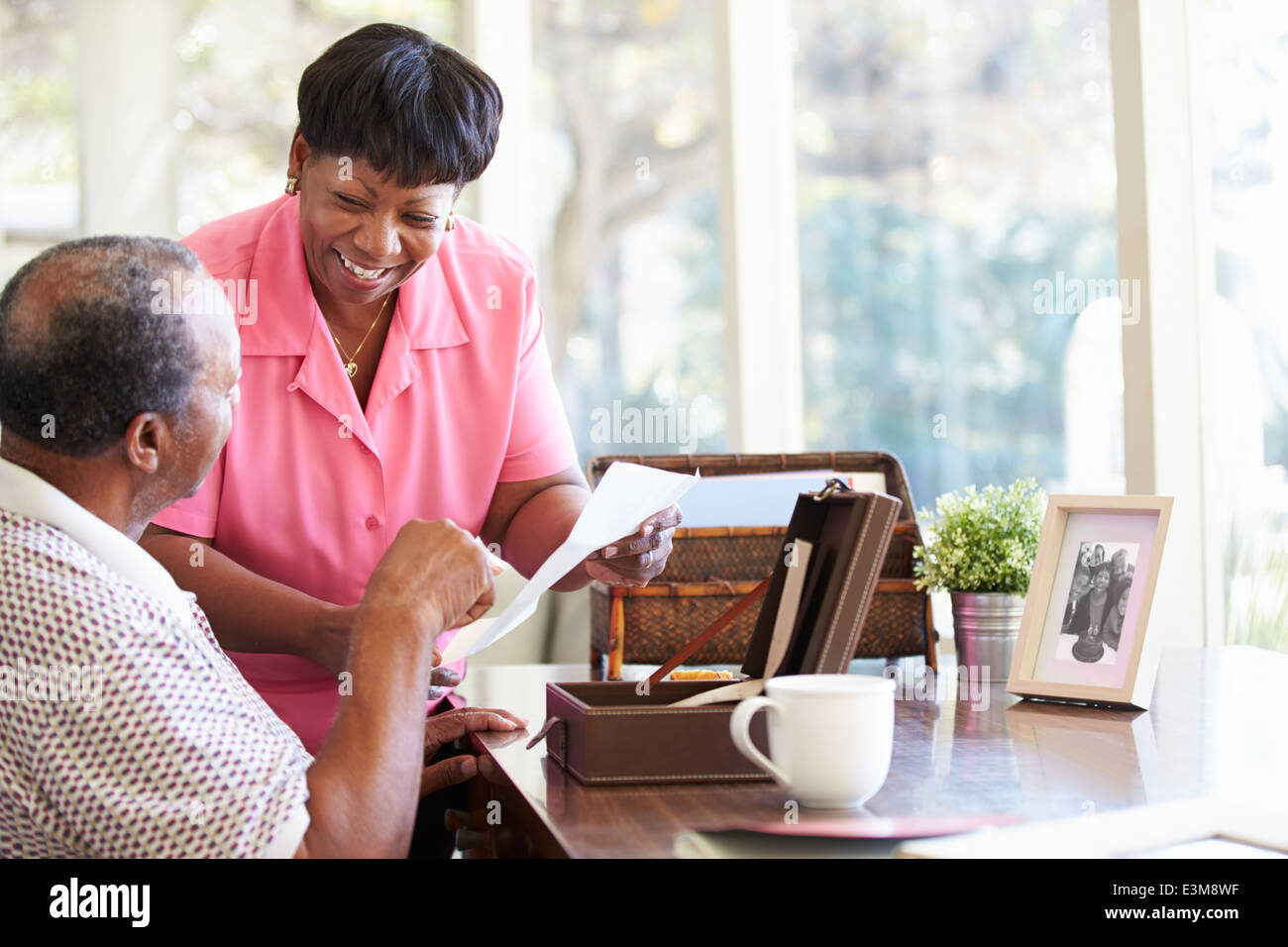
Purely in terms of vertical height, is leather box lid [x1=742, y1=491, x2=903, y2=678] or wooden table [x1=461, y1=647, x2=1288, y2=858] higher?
leather box lid [x1=742, y1=491, x2=903, y2=678]

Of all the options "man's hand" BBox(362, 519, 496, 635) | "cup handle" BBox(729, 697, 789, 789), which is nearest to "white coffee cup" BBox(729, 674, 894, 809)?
"cup handle" BBox(729, 697, 789, 789)

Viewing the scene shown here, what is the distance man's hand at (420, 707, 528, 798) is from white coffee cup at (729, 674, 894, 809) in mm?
528

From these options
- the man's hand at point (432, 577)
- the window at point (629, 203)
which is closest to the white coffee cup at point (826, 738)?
the man's hand at point (432, 577)

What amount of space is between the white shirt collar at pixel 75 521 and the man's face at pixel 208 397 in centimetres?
10

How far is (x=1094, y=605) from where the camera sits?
166 cm

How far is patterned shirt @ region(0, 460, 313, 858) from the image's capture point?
1.01 metres

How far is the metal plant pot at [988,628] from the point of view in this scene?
5.82 ft

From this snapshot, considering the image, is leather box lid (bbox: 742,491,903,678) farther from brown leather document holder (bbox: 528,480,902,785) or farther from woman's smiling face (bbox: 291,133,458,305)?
woman's smiling face (bbox: 291,133,458,305)

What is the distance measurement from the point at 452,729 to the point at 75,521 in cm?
63

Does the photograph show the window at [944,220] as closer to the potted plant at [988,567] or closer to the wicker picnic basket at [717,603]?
the wicker picnic basket at [717,603]

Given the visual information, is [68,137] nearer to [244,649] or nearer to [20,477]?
[244,649]
